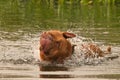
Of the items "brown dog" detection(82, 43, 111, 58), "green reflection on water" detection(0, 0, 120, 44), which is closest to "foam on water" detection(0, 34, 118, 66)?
"brown dog" detection(82, 43, 111, 58)

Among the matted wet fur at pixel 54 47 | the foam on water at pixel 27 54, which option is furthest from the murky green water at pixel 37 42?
the matted wet fur at pixel 54 47

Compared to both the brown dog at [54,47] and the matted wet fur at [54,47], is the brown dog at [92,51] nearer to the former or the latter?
the matted wet fur at [54,47]

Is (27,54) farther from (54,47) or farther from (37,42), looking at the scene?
(54,47)

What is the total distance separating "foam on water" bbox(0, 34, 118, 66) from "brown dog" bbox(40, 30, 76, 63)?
9.9 inches

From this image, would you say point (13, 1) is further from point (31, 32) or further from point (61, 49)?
point (61, 49)

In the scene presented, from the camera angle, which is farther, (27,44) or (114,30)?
(114,30)

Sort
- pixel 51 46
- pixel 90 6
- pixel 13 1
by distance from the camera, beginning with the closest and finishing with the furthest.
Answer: pixel 51 46 → pixel 90 6 → pixel 13 1

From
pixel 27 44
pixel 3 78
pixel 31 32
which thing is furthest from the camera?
pixel 31 32

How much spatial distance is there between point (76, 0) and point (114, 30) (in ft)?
50.1

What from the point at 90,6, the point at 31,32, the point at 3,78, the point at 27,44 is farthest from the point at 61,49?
the point at 90,6

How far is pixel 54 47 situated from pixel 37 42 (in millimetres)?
3320

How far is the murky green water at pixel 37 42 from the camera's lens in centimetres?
980

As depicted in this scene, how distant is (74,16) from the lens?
21781 mm

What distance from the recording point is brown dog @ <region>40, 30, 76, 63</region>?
10.4 metres
